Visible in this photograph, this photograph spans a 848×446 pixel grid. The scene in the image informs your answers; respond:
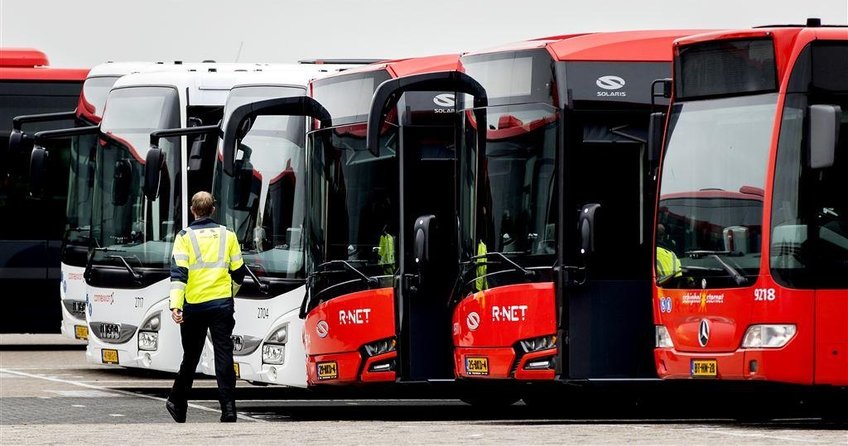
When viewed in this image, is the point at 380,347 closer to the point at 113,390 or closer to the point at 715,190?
the point at 715,190

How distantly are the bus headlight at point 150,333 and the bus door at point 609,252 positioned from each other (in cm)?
629

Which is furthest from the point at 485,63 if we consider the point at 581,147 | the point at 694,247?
the point at 694,247

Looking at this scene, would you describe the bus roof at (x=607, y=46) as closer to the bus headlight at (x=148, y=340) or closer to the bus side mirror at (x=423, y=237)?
the bus side mirror at (x=423, y=237)

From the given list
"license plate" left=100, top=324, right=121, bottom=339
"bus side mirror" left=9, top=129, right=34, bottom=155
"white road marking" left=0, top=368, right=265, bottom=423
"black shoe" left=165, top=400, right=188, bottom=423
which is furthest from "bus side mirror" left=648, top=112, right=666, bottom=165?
"bus side mirror" left=9, top=129, right=34, bottom=155

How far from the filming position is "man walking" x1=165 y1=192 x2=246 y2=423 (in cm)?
1486

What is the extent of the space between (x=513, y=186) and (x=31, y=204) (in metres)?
13.8

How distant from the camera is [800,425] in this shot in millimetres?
14055

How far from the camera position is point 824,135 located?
12.8 meters

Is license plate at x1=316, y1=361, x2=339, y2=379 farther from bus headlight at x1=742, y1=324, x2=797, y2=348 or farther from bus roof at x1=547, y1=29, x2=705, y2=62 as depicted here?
bus headlight at x1=742, y1=324, x2=797, y2=348

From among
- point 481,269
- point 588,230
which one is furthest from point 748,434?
point 481,269

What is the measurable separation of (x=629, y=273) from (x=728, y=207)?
1.34 metres

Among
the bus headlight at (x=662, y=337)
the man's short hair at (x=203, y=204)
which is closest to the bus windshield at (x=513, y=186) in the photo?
the bus headlight at (x=662, y=337)

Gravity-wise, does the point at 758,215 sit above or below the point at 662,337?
above

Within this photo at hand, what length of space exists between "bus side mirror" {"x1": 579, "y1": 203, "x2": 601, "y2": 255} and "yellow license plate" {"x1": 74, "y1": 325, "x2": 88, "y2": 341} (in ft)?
34.1
